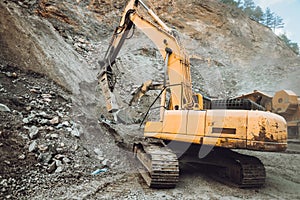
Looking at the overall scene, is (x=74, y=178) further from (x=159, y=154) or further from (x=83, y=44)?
(x=83, y=44)

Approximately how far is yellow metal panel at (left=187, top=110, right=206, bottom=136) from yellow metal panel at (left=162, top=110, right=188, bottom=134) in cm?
9

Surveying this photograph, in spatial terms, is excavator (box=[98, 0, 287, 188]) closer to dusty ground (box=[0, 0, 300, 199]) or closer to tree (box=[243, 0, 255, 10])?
dusty ground (box=[0, 0, 300, 199])

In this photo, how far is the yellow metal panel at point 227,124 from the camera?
3.25 metres

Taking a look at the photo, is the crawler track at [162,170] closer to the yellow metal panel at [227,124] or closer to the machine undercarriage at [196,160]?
the machine undercarriage at [196,160]

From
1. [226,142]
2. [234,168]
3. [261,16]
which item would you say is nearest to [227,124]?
[226,142]

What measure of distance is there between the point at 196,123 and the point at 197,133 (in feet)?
0.46

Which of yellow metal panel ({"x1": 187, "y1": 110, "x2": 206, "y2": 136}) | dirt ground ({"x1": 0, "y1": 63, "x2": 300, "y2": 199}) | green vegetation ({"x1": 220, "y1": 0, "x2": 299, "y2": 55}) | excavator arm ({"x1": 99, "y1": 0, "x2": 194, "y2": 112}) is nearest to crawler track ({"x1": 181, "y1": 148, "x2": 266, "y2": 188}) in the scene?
dirt ground ({"x1": 0, "y1": 63, "x2": 300, "y2": 199})

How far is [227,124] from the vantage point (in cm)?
334

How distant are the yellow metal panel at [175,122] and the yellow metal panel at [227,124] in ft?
1.33

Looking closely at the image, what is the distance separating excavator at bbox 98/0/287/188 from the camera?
10.6 feet

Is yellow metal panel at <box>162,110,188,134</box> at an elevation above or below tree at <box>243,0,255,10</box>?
below

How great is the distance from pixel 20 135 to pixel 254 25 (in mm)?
22161

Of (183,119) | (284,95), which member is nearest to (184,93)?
(183,119)

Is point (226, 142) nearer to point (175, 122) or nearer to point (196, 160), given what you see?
point (175, 122)
